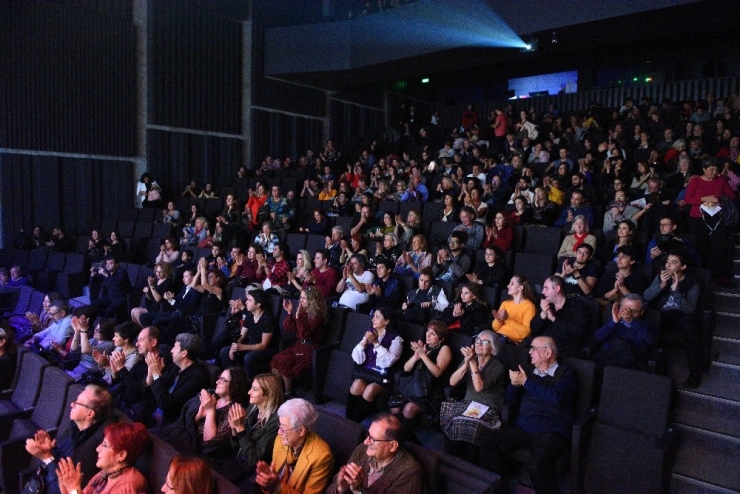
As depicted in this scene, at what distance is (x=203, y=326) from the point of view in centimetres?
453

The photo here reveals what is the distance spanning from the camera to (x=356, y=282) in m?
4.68

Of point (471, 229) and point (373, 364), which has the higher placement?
point (471, 229)

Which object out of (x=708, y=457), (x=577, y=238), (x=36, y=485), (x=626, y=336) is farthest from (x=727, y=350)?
(x=36, y=485)

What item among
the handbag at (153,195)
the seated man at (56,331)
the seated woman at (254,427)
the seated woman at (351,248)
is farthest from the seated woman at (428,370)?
the handbag at (153,195)

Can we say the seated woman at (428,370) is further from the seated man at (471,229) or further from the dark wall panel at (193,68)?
the dark wall panel at (193,68)

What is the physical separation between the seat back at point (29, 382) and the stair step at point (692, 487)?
3.53 m

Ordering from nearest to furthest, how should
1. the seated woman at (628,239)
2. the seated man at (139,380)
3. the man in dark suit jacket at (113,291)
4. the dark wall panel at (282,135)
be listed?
the seated man at (139,380)
the seated woman at (628,239)
the man in dark suit jacket at (113,291)
the dark wall panel at (282,135)

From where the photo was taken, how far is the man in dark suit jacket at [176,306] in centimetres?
491

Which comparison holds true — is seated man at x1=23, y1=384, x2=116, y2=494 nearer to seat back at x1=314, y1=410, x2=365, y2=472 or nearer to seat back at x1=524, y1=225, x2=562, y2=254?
seat back at x1=314, y1=410, x2=365, y2=472

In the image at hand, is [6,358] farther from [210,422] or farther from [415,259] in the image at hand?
[415,259]

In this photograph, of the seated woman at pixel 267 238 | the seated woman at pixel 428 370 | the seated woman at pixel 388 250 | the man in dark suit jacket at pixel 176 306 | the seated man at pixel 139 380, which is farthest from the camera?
the seated woman at pixel 267 238

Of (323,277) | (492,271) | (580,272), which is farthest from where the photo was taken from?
(323,277)

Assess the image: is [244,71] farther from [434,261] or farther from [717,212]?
[717,212]

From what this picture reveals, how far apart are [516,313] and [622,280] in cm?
80
